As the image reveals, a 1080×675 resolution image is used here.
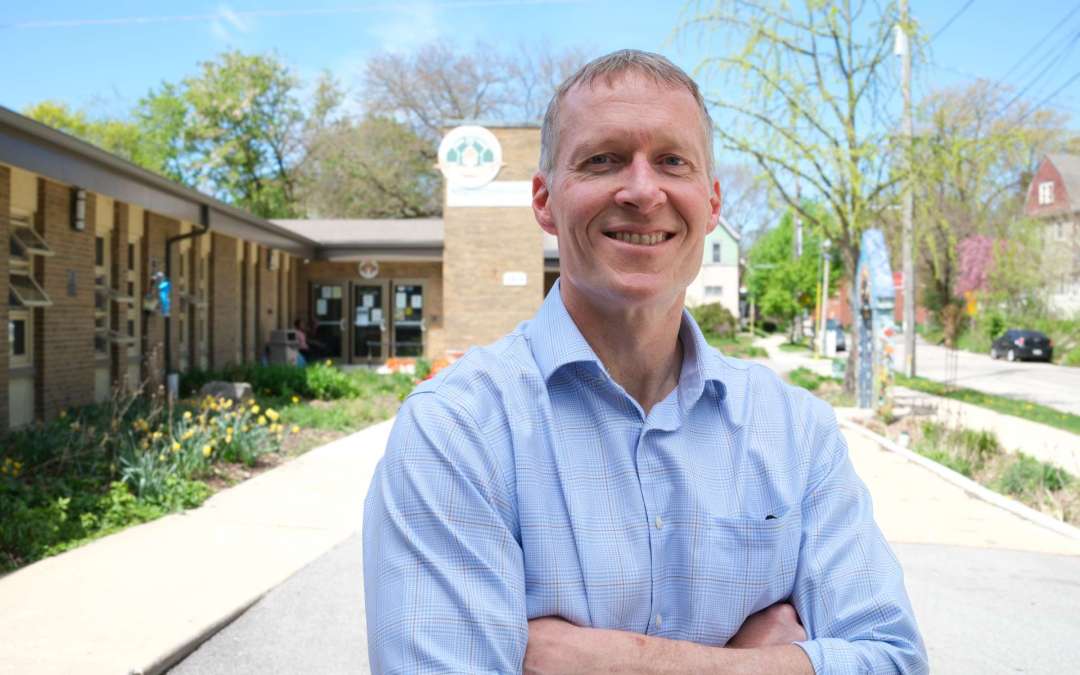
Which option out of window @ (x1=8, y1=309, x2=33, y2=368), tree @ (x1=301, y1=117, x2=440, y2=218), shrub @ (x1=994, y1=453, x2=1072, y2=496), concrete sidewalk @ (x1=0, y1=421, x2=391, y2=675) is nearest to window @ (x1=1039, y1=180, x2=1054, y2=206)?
tree @ (x1=301, y1=117, x2=440, y2=218)

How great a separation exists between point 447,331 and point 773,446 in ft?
68.4

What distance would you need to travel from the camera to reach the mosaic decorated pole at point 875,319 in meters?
15.5

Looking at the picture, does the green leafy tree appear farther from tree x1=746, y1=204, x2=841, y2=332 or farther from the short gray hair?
the short gray hair

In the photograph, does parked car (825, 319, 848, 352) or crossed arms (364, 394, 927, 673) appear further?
parked car (825, 319, 848, 352)

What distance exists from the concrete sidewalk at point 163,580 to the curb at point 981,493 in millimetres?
6013

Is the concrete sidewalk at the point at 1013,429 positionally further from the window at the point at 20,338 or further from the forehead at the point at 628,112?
the window at the point at 20,338

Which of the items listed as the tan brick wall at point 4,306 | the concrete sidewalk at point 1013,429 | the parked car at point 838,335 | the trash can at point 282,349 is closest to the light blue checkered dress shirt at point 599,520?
the concrete sidewalk at point 1013,429

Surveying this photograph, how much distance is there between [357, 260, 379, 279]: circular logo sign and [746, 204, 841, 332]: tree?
27462 millimetres

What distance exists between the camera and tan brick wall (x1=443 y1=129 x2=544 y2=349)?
22.1 meters

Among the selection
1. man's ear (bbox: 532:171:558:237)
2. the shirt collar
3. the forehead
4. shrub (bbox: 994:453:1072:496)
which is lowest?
shrub (bbox: 994:453:1072:496)

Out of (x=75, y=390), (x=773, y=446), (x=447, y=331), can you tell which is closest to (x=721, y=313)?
(x=447, y=331)

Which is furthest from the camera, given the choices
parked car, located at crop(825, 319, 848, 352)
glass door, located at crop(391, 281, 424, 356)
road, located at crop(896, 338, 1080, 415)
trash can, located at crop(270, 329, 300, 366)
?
parked car, located at crop(825, 319, 848, 352)

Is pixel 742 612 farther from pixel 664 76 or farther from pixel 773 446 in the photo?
pixel 664 76

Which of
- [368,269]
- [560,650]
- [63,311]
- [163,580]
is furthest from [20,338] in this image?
[368,269]
